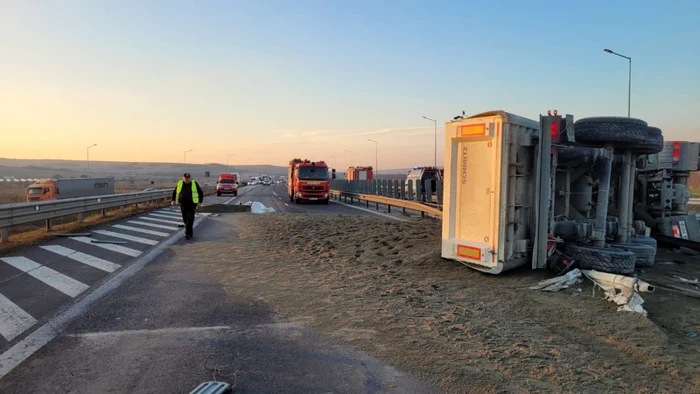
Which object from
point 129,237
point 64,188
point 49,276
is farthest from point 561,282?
point 64,188

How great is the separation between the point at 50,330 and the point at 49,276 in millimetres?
3171

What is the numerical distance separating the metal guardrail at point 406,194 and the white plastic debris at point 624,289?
7.82 m

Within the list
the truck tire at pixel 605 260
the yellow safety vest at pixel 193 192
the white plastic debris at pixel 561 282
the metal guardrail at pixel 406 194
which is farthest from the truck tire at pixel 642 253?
the yellow safety vest at pixel 193 192

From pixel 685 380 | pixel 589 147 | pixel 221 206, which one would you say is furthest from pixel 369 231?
pixel 221 206

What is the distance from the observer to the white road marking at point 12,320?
16.6 feet

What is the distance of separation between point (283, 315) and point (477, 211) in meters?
3.35

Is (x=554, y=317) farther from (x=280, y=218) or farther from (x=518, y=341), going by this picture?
(x=280, y=218)

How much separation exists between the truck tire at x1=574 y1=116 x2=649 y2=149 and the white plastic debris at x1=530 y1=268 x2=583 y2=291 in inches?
88.5

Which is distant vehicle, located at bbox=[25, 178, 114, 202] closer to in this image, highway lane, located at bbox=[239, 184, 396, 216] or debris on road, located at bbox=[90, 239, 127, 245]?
highway lane, located at bbox=[239, 184, 396, 216]

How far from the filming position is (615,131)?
7.29 m

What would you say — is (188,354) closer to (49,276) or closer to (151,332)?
(151,332)

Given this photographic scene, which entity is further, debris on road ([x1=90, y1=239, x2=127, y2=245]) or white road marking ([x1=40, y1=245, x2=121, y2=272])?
debris on road ([x1=90, y1=239, x2=127, y2=245])

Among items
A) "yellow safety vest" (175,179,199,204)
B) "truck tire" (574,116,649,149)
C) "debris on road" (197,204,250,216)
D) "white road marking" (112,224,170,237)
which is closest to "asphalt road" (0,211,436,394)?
"truck tire" (574,116,649,149)

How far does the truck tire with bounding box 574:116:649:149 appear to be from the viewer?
23.9 ft
